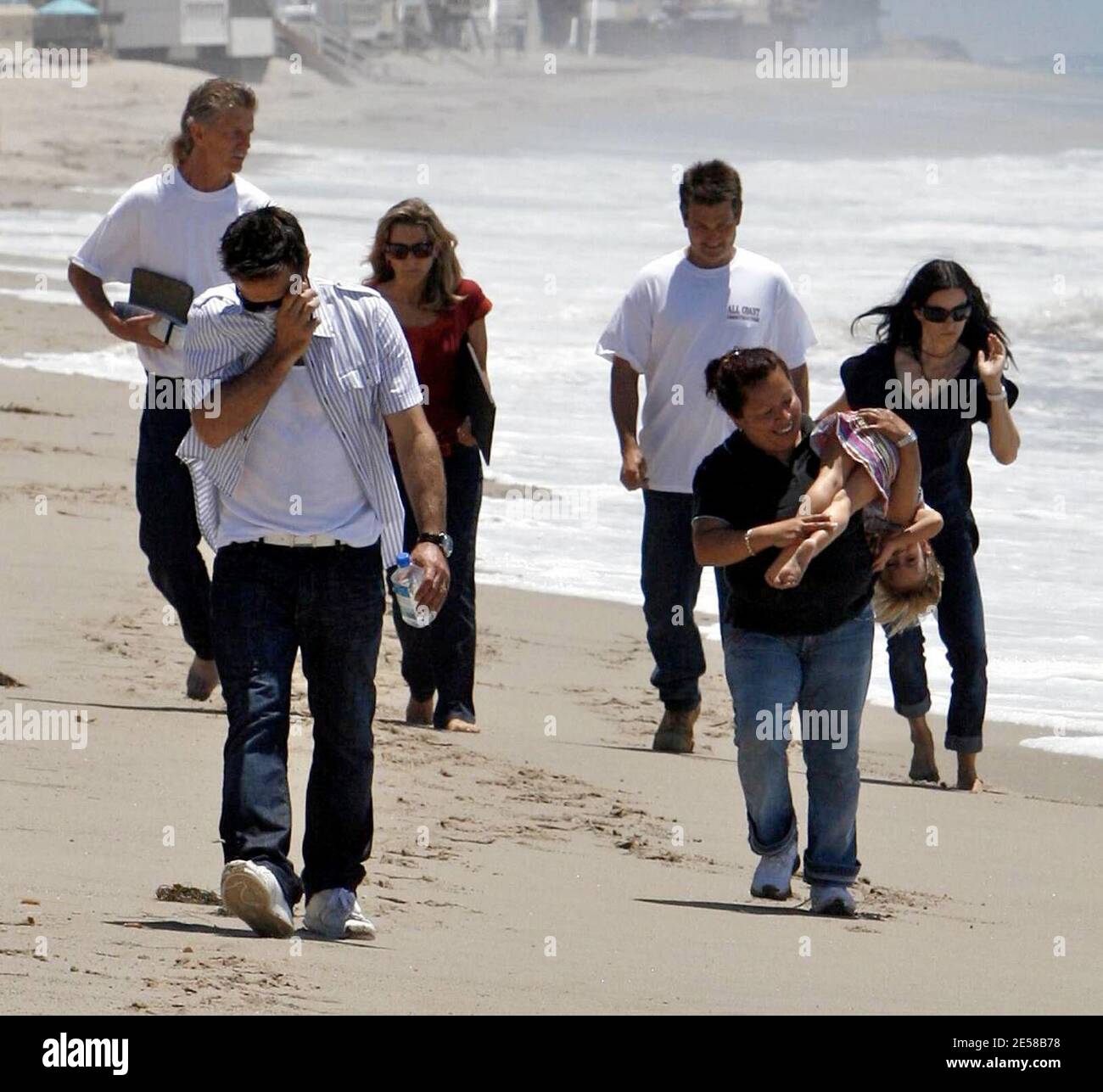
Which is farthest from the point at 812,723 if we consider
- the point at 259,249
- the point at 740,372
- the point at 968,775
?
the point at 968,775

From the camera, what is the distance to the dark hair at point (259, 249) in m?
4.02

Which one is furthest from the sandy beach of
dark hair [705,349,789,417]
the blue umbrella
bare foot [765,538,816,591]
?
the blue umbrella

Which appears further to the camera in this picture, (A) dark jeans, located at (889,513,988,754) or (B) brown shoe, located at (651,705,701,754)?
(B) brown shoe, located at (651,705,701,754)

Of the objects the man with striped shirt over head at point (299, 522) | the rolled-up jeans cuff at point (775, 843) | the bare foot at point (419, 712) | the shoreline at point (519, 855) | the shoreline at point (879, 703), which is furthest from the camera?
the shoreline at point (879, 703)

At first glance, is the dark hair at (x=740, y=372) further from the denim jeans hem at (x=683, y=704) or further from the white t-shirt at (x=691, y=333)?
the denim jeans hem at (x=683, y=704)

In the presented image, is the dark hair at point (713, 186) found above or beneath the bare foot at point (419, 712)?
above

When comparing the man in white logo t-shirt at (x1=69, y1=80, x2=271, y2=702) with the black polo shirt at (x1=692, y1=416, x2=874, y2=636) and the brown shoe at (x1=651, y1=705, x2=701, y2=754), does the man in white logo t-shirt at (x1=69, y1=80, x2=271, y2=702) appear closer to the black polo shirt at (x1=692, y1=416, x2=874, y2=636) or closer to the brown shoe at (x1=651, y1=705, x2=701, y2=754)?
the brown shoe at (x1=651, y1=705, x2=701, y2=754)

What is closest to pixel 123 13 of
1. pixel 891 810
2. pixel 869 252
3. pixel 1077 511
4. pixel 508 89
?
pixel 508 89

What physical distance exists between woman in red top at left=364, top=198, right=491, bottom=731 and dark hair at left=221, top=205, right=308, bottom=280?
6.61 ft

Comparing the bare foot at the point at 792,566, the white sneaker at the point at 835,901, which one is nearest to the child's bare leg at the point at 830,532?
the bare foot at the point at 792,566

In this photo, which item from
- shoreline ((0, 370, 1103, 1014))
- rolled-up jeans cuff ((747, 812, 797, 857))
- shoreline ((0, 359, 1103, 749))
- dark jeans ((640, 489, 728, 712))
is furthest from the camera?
shoreline ((0, 359, 1103, 749))

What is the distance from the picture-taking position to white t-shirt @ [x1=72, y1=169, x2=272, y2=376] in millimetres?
5828

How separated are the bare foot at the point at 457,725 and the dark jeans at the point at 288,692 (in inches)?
85.1

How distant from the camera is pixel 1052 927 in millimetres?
4754
